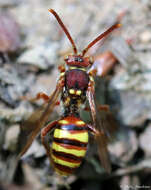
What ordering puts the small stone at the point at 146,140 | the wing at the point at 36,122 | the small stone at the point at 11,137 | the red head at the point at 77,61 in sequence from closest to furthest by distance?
1. the wing at the point at 36,122
2. the red head at the point at 77,61
3. the small stone at the point at 11,137
4. the small stone at the point at 146,140

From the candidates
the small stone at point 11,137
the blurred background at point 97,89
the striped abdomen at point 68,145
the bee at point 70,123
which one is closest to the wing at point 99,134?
the bee at point 70,123

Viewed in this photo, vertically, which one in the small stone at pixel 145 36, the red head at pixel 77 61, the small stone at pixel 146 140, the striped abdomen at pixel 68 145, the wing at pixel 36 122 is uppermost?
the small stone at pixel 145 36

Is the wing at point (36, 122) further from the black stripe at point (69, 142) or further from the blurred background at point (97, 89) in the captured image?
the blurred background at point (97, 89)

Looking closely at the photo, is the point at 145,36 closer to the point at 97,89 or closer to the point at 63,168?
the point at 97,89

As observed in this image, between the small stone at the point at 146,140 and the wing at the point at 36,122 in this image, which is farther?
the small stone at the point at 146,140

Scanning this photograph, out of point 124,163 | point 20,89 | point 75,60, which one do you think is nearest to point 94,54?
point 75,60

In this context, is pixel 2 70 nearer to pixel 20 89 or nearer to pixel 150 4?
pixel 20 89
